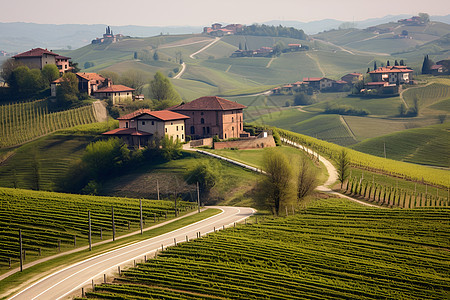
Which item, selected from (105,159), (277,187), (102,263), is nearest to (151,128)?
(105,159)

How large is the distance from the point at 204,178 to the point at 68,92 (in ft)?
175

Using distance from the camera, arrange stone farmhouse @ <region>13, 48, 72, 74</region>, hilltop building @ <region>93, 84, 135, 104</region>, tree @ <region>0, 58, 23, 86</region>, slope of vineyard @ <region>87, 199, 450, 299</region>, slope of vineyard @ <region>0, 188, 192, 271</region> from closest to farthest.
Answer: slope of vineyard @ <region>87, 199, 450, 299</region> < slope of vineyard @ <region>0, 188, 192, 271</region> < hilltop building @ <region>93, 84, 135, 104</region> < tree @ <region>0, 58, 23, 86</region> < stone farmhouse @ <region>13, 48, 72, 74</region>

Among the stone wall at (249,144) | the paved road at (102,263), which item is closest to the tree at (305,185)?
the paved road at (102,263)

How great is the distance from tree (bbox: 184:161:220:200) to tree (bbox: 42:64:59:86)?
59005mm

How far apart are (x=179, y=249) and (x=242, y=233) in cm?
699

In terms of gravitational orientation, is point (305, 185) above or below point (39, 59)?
below

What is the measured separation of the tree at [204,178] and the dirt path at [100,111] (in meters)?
42.8

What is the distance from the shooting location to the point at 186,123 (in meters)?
100

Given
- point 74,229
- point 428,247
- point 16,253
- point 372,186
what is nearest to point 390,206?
point 372,186

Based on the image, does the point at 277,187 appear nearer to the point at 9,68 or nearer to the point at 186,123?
the point at 186,123

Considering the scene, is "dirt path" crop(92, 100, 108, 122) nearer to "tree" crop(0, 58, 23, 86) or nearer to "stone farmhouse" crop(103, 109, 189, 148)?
"stone farmhouse" crop(103, 109, 189, 148)

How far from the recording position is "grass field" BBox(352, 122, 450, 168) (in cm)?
11575

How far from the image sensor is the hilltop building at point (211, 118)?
322 feet

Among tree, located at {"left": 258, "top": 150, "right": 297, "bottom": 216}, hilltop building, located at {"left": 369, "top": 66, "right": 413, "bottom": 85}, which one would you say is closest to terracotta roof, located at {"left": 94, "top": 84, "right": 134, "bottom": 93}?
tree, located at {"left": 258, "top": 150, "right": 297, "bottom": 216}
